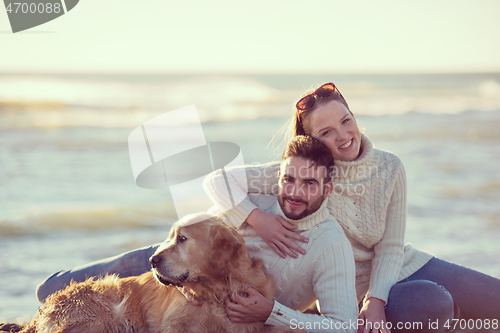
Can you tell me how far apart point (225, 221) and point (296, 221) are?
0.53m

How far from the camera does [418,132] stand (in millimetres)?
15312

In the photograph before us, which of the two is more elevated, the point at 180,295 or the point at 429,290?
the point at 180,295

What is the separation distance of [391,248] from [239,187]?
1227mm

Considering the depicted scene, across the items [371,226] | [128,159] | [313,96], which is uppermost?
[313,96]

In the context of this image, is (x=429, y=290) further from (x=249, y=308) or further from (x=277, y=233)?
(x=249, y=308)

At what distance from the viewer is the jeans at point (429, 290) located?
3.11 m

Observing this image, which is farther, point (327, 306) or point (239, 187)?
point (239, 187)

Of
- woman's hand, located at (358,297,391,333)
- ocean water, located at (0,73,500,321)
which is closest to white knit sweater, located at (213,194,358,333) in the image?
woman's hand, located at (358,297,391,333)

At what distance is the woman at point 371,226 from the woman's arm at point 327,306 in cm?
30

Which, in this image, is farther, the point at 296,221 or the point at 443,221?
the point at 443,221

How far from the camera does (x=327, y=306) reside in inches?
105

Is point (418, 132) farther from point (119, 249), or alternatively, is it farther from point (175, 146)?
point (119, 249)

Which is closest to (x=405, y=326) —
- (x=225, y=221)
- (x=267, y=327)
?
(x=267, y=327)

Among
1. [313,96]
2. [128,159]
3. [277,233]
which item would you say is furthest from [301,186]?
[128,159]
